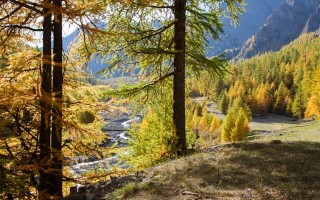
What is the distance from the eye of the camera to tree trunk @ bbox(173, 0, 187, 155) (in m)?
9.91

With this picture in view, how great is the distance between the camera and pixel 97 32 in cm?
616

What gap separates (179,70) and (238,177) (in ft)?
15.1

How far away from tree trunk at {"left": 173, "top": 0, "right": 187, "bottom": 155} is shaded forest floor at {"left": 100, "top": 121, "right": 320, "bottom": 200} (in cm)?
194

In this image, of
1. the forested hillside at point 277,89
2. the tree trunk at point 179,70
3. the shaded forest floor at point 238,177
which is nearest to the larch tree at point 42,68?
the shaded forest floor at point 238,177

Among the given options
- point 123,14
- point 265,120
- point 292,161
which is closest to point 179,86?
point 123,14

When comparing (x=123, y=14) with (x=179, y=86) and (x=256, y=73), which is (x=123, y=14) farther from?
(x=256, y=73)

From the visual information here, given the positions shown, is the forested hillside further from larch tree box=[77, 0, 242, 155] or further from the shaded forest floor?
the shaded forest floor

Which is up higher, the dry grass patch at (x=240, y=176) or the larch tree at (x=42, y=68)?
the larch tree at (x=42, y=68)

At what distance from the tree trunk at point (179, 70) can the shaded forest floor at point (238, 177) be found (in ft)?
6.35

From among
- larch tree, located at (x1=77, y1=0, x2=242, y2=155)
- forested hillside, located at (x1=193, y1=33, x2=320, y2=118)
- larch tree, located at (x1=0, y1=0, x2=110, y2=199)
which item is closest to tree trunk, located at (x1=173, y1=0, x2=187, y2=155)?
larch tree, located at (x1=77, y1=0, x2=242, y2=155)

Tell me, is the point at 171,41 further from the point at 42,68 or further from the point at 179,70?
the point at 42,68

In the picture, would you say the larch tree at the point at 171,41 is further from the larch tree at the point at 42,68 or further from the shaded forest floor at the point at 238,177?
the shaded forest floor at the point at 238,177

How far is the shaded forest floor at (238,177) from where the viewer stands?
18.5 feet

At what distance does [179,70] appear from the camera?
33.2ft
